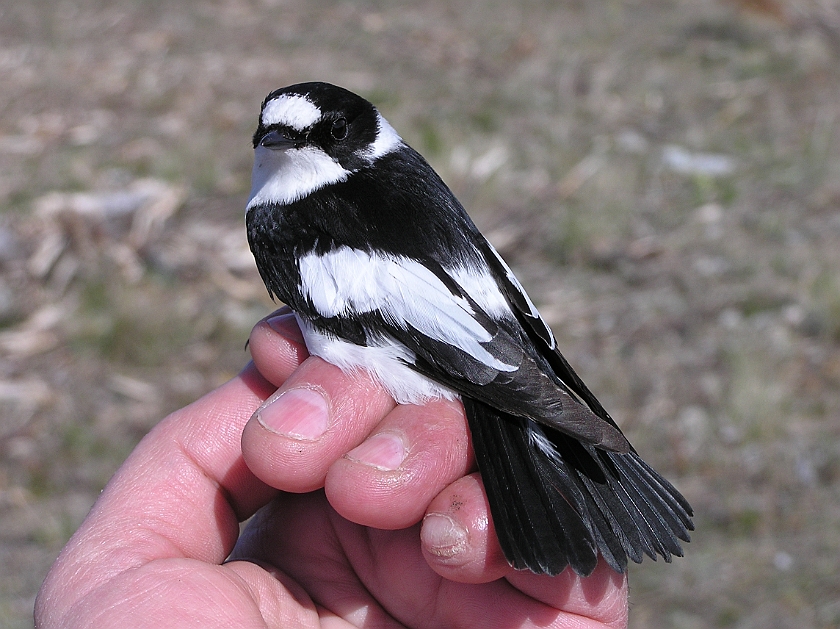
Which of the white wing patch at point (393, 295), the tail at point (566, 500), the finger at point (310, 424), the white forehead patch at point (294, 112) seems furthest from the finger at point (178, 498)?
the white forehead patch at point (294, 112)

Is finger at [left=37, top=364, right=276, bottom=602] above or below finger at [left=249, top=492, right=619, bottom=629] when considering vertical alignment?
above

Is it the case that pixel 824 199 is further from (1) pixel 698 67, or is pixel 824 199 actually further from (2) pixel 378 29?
(2) pixel 378 29

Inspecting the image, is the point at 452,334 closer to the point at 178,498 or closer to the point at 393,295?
the point at 393,295

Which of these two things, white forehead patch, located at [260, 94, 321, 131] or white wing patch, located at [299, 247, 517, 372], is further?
white forehead patch, located at [260, 94, 321, 131]

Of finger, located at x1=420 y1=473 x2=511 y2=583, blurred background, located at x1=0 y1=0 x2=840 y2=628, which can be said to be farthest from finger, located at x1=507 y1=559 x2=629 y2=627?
blurred background, located at x1=0 y1=0 x2=840 y2=628

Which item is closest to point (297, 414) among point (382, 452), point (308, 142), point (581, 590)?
point (382, 452)

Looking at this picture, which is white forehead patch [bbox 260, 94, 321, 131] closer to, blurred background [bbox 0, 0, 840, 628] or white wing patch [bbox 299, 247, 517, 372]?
white wing patch [bbox 299, 247, 517, 372]
